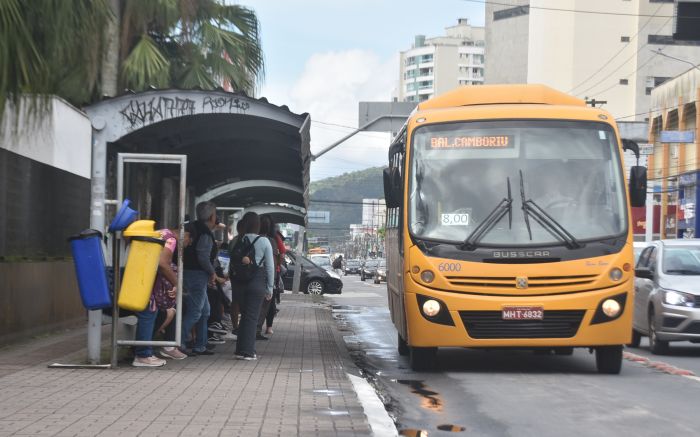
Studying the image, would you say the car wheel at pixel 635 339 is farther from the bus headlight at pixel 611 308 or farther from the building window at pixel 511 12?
the building window at pixel 511 12

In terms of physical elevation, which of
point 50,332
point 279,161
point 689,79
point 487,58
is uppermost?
point 487,58

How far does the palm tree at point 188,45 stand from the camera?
1823cm

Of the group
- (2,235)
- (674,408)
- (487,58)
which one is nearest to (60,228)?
(2,235)

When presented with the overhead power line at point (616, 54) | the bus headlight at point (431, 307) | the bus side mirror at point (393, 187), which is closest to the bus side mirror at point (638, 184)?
the bus headlight at point (431, 307)

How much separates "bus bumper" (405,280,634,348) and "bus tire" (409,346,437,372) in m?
0.59

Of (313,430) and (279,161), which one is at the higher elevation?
(279,161)

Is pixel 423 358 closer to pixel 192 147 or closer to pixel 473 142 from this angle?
pixel 473 142

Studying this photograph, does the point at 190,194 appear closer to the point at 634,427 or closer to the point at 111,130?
the point at 111,130

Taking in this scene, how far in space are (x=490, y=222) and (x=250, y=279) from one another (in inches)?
115

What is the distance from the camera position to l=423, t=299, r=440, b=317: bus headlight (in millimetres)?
12664

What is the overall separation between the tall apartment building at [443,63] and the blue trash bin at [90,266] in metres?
153

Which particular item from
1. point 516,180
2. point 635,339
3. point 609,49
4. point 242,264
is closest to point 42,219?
point 242,264

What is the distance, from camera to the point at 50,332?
16453 mm

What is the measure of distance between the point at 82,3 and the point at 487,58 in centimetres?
10160
